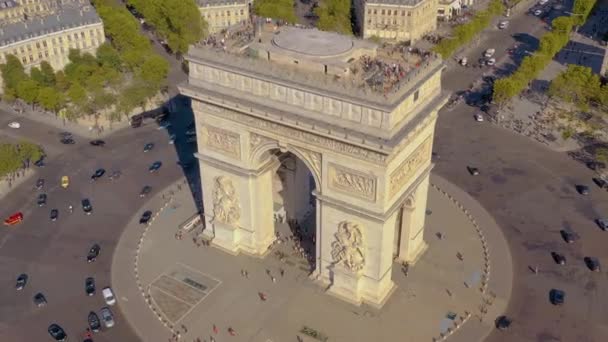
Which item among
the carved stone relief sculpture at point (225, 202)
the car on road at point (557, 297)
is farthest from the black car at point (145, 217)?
the car on road at point (557, 297)

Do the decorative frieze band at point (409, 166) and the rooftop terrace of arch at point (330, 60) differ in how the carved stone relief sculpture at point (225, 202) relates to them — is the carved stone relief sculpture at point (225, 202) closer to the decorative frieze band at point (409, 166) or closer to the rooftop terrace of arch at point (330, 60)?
the rooftop terrace of arch at point (330, 60)

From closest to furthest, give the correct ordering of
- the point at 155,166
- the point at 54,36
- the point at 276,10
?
1. the point at 155,166
2. the point at 54,36
3. the point at 276,10

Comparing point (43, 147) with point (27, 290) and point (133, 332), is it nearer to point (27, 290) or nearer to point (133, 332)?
point (27, 290)

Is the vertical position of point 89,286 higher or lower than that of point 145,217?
lower

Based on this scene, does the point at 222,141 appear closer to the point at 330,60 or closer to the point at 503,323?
the point at 330,60

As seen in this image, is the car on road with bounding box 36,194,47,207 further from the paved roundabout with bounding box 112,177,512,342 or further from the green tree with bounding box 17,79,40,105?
the green tree with bounding box 17,79,40,105

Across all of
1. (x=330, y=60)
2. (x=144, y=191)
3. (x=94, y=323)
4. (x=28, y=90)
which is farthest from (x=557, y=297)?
(x=28, y=90)

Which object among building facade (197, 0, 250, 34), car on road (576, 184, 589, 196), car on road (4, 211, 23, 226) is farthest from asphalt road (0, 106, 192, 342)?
car on road (576, 184, 589, 196)
